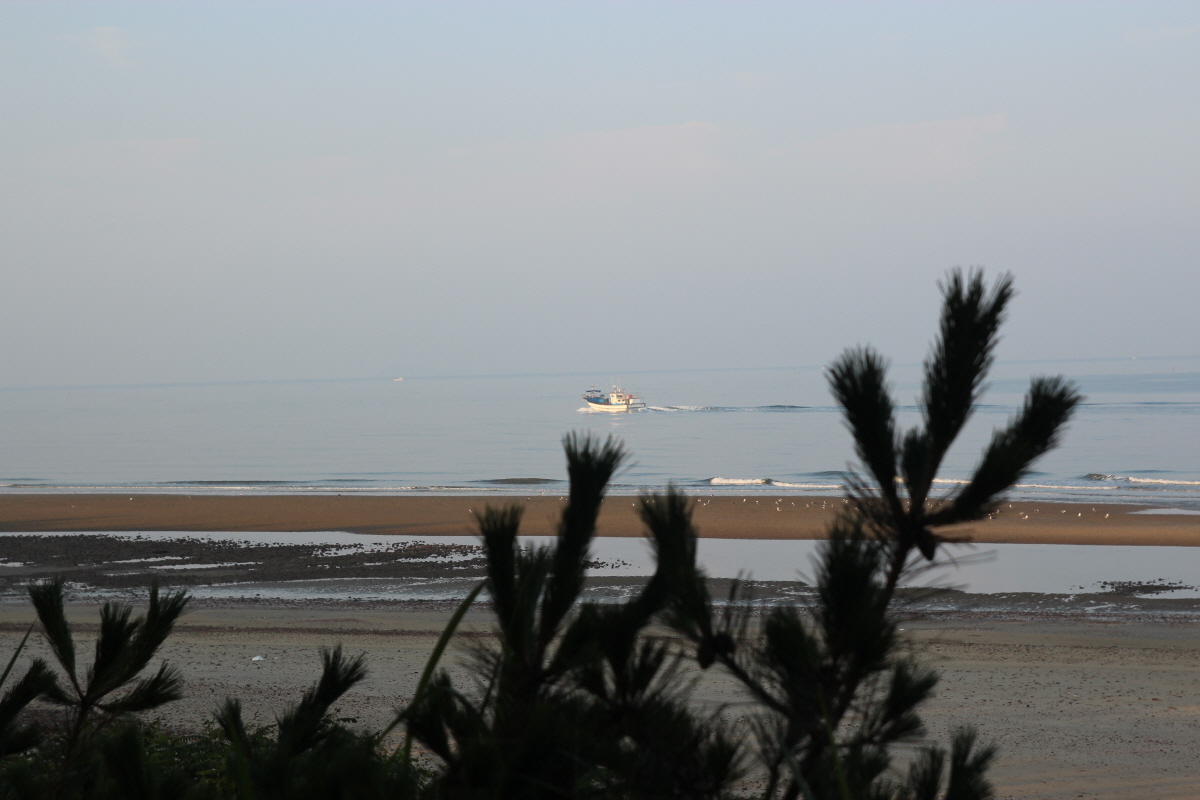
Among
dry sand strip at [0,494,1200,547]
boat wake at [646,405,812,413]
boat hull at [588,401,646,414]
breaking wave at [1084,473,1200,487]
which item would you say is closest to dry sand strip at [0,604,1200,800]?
dry sand strip at [0,494,1200,547]

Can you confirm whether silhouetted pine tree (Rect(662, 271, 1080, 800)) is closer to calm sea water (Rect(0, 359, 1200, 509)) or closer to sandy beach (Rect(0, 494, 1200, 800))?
sandy beach (Rect(0, 494, 1200, 800))

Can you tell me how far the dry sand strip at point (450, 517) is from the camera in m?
22.2

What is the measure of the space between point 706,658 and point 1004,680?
934cm

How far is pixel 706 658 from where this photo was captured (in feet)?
6.05

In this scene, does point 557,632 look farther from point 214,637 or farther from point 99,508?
point 99,508

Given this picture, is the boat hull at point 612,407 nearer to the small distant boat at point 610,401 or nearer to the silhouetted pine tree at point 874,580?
the small distant boat at point 610,401

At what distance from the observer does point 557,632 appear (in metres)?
1.99

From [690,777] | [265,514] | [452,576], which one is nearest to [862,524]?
[690,777]

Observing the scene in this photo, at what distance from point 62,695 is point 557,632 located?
4.92ft

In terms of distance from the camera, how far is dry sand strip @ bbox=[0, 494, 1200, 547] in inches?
874

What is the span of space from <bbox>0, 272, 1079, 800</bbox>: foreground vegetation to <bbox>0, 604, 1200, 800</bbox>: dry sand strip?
163 inches

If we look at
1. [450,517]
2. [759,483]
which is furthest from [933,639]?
[759,483]

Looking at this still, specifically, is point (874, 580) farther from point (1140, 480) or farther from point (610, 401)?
point (610, 401)

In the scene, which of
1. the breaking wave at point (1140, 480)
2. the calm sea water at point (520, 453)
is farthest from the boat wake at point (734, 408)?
the breaking wave at point (1140, 480)
